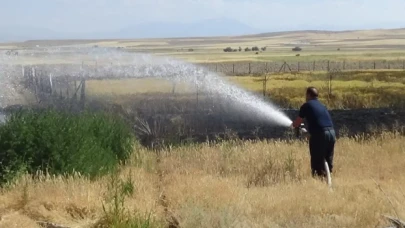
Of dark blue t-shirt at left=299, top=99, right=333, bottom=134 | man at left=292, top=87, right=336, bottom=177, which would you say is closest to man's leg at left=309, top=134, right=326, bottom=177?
man at left=292, top=87, right=336, bottom=177

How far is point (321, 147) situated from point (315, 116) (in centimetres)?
52

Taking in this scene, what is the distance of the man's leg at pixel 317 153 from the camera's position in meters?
12.2

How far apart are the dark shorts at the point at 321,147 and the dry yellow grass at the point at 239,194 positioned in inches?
12.9

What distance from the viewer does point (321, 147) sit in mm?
12188

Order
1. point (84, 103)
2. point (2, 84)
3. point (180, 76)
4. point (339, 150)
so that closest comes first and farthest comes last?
point (339, 150)
point (84, 103)
point (2, 84)
point (180, 76)

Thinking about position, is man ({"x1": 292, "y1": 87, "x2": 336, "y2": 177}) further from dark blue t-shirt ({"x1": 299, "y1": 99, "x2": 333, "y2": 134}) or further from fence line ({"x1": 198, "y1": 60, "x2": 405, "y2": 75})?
fence line ({"x1": 198, "y1": 60, "x2": 405, "y2": 75})

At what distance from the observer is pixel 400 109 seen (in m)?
30.1

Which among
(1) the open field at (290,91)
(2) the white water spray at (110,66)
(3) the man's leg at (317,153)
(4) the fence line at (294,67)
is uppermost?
(3) the man's leg at (317,153)

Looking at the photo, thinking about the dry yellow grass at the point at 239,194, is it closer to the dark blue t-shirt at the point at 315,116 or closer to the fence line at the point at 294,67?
the dark blue t-shirt at the point at 315,116

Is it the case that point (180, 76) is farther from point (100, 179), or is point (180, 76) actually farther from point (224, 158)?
point (100, 179)

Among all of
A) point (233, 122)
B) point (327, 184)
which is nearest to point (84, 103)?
point (233, 122)

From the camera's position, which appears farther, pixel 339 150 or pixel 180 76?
pixel 180 76

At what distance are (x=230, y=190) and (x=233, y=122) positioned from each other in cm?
1719

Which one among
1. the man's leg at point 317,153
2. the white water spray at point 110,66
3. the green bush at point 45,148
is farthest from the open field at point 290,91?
the man's leg at point 317,153
